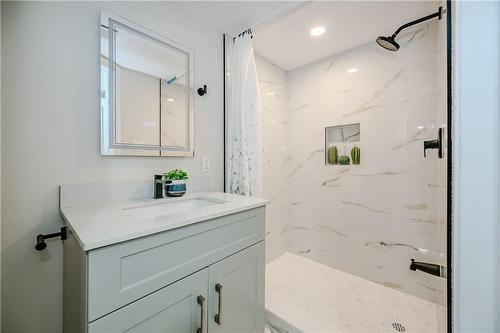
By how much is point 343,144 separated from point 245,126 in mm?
1089

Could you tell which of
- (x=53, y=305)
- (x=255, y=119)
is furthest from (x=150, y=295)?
(x=255, y=119)

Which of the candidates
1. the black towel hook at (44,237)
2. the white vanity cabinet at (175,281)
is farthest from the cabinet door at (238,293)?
the black towel hook at (44,237)

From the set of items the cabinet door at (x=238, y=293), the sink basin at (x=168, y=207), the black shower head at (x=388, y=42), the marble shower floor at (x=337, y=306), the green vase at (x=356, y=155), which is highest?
the black shower head at (x=388, y=42)

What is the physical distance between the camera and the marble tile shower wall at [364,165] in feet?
5.40

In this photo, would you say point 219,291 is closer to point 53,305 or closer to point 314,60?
point 53,305

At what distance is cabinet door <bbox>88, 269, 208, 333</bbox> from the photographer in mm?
623

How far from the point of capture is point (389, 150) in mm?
1806

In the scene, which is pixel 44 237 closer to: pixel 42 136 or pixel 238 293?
pixel 42 136

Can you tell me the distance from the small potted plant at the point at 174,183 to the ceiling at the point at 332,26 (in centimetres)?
130

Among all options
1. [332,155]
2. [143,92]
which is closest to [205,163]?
[143,92]

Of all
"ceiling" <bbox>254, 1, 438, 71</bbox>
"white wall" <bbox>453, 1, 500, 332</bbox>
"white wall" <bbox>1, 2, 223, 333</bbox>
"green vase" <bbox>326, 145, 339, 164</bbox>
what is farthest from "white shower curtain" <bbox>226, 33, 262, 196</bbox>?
"white wall" <bbox>453, 1, 500, 332</bbox>

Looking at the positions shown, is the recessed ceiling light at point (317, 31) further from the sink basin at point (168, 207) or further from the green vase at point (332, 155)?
the sink basin at point (168, 207)

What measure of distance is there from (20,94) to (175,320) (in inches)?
44.2

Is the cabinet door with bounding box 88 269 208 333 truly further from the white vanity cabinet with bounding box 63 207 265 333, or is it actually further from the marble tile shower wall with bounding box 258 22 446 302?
the marble tile shower wall with bounding box 258 22 446 302
